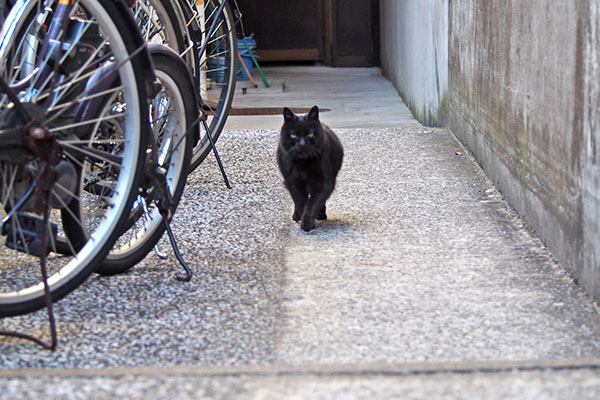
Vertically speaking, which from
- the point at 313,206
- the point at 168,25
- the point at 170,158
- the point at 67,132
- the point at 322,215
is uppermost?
the point at 168,25

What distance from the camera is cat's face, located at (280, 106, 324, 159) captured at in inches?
169

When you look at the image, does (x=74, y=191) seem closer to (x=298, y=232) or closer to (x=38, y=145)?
(x=38, y=145)

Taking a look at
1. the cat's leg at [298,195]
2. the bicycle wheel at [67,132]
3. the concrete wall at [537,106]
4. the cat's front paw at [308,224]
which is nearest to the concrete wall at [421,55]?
the concrete wall at [537,106]

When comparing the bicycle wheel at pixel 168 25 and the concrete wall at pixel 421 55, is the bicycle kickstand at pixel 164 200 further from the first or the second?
the concrete wall at pixel 421 55

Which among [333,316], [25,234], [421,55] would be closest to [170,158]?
[25,234]

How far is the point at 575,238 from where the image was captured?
330cm

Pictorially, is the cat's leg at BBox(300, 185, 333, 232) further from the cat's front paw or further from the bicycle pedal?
the bicycle pedal

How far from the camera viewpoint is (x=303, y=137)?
431cm

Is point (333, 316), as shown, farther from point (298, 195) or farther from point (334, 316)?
point (298, 195)

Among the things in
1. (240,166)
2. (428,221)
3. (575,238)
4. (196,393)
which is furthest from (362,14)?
(196,393)

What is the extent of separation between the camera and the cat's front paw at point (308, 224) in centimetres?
418

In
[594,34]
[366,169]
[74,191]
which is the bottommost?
[366,169]

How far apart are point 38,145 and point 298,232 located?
1761 mm

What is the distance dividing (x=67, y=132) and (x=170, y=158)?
0.66m
